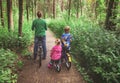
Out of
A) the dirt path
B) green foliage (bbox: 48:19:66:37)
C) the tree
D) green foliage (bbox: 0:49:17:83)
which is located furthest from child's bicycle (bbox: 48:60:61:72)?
green foliage (bbox: 48:19:66:37)

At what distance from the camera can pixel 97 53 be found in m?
7.46

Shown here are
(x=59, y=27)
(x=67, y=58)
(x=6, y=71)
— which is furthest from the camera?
(x=59, y=27)

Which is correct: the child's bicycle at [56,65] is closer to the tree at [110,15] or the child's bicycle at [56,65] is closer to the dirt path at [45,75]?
the dirt path at [45,75]

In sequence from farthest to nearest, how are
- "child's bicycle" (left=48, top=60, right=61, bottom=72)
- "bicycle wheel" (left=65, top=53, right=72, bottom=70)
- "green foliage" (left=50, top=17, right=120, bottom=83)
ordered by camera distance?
"bicycle wheel" (left=65, top=53, right=72, bottom=70) < "child's bicycle" (left=48, top=60, right=61, bottom=72) < "green foliage" (left=50, top=17, right=120, bottom=83)

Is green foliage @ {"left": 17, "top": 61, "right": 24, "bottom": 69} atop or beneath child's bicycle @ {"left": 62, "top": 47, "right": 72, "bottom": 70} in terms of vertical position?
beneath

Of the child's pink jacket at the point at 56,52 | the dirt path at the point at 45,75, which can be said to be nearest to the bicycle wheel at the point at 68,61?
the dirt path at the point at 45,75

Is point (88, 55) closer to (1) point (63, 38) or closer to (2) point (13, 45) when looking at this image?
(1) point (63, 38)

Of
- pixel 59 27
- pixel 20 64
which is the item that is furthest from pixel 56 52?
pixel 59 27

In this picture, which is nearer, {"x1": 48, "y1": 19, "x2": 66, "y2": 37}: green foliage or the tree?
the tree

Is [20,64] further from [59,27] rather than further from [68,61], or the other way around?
[59,27]

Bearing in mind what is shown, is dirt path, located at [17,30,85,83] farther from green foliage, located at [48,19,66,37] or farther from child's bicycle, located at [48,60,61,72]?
green foliage, located at [48,19,66,37]

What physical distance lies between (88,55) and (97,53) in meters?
0.63

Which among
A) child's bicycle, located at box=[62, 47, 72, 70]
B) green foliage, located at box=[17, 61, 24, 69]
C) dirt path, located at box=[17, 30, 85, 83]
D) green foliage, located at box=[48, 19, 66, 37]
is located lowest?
dirt path, located at box=[17, 30, 85, 83]

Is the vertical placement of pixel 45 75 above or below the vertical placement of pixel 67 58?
below
